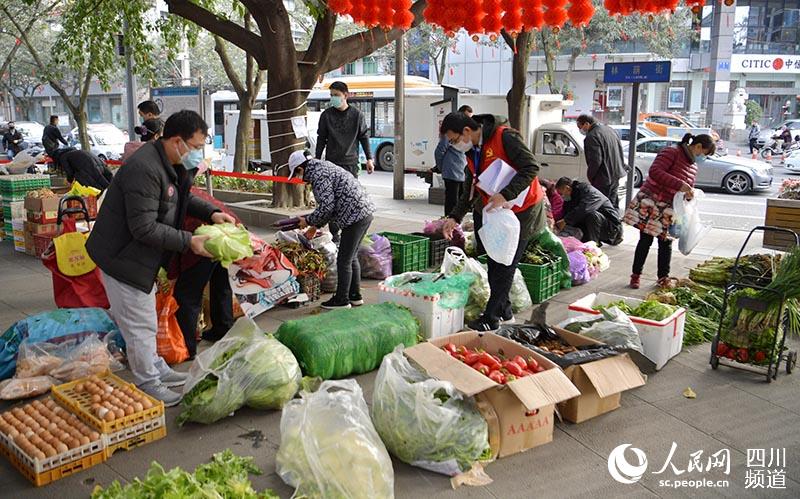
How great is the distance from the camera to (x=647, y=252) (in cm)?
774

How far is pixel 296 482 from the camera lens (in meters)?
3.55

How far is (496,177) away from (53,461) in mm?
3744

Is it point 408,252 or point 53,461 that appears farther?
point 408,252

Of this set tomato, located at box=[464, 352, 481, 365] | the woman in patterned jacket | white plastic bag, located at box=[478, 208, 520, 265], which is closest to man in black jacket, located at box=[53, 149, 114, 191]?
the woman in patterned jacket

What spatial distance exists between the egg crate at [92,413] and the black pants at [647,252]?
5.53m

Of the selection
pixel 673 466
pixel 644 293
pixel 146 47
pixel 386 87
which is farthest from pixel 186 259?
pixel 386 87

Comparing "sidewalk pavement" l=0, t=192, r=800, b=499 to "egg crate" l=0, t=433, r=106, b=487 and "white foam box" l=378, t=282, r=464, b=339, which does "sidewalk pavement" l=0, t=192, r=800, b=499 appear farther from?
"white foam box" l=378, t=282, r=464, b=339

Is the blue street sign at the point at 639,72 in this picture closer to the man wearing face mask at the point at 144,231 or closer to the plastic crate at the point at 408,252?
the plastic crate at the point at 408,252

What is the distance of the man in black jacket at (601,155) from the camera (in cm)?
1032

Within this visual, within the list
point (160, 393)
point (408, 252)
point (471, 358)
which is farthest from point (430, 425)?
point (408, 252)

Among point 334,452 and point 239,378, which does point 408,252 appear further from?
point 334,452

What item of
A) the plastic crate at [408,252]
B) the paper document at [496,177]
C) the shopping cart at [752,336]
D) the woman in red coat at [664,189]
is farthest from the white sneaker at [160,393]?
the woman in red coat at [664,189]

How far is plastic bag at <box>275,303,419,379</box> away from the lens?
4945mm

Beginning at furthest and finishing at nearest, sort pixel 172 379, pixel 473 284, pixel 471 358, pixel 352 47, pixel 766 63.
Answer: pixel 766 63, pixel 352 47, pixel 473 284, pixel 172 379, pixel 471 358
